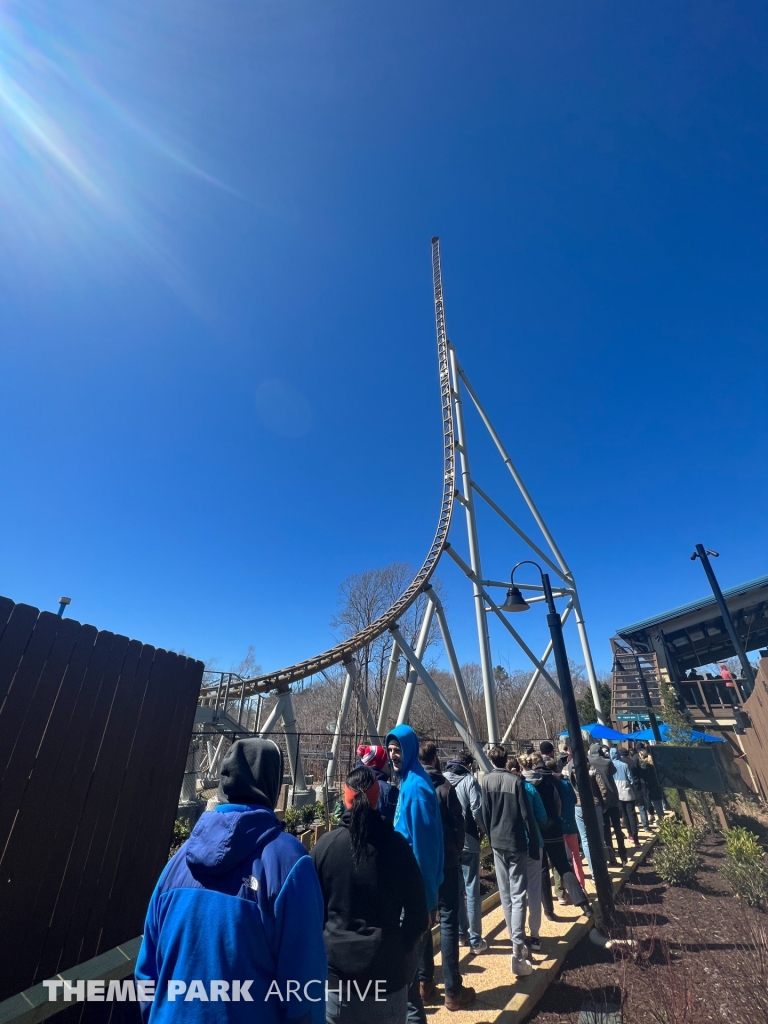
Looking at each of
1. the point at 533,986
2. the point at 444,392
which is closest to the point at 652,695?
the point at 444,392

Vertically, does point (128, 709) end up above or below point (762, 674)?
below

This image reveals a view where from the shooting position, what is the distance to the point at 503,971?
3.37m

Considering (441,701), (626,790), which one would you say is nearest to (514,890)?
(626,790)

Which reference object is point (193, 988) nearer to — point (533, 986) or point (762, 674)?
point (533, 986)

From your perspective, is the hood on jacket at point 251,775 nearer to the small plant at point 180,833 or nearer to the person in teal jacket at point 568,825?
the person in teal jacket at point 568,825

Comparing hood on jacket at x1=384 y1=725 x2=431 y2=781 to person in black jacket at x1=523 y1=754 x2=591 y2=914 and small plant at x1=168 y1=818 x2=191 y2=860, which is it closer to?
person in black jacket at x1=523 y1=754 x2=591 y2=914

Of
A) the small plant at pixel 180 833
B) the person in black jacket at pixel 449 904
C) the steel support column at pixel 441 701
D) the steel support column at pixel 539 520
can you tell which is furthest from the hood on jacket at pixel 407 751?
the steel support column at pixel 539 520

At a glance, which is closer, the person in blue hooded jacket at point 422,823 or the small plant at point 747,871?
the person in blue hooded jacket at point 422,823

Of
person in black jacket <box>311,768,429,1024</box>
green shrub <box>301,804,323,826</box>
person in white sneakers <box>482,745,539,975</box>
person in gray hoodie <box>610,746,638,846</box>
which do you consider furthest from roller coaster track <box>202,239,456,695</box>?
person in black jacket <box>311,768,429,1024</box>

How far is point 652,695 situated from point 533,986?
2008 centimetres

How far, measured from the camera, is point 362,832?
190cm

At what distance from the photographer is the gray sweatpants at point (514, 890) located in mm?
3393

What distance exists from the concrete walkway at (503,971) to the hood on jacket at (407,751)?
1.53m

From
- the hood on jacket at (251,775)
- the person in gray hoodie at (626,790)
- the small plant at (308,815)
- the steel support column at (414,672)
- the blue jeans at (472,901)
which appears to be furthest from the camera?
the steel support column at (414,672)
